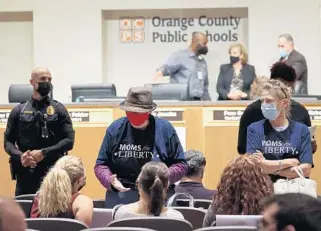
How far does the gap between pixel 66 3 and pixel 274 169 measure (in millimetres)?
7708

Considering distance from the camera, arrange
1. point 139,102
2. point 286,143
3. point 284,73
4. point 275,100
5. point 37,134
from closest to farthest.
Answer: point 286,143, point 275,100, point 139,102, point 284,73, point 37,134

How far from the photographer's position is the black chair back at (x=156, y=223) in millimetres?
4117

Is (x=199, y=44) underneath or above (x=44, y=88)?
above

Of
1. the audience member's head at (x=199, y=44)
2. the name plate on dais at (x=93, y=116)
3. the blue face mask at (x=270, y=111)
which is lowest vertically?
the name plate on dais at (x=93, y=116)

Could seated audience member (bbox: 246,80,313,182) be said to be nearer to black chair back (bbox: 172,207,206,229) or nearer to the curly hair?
black chair back (bbox: 172,207,206,229)

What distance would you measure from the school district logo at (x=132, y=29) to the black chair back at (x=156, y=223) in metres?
8.72

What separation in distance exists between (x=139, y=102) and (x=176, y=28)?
22.6 feet

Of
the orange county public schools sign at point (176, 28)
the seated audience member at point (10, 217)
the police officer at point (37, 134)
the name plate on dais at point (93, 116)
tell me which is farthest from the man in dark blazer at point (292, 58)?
the seated audience member at point (10, 217)

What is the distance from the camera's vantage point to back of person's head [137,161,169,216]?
4.67 meters

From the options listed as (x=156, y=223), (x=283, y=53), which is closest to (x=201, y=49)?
(x=283, y=53)

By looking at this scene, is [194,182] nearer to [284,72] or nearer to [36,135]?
[284,72]

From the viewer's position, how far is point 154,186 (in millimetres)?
4695

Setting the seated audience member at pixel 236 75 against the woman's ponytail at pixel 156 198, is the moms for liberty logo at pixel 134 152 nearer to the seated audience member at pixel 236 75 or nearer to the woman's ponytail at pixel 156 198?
the woman's ponytail at pixel 156 198

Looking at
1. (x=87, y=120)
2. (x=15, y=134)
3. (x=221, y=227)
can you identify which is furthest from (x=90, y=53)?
(x=221, y=227)
